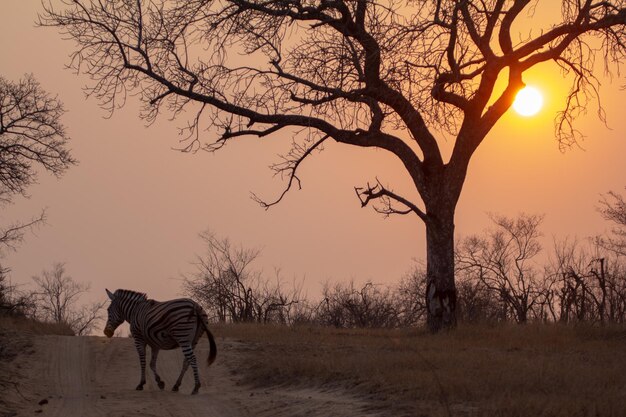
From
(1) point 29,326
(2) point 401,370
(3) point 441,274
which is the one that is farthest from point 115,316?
(3) point 441,274

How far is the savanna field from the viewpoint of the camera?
12266 millimetres

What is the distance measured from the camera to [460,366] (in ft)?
49.3

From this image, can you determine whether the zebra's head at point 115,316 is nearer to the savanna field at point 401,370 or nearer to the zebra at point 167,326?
the zebra at point 167,326

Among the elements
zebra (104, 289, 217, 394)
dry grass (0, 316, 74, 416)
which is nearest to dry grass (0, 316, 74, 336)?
dry grass (0, 316, 74, 416)

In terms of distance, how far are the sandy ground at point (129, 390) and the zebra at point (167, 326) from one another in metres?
0.57

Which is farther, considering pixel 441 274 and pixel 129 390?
pixel 441 274

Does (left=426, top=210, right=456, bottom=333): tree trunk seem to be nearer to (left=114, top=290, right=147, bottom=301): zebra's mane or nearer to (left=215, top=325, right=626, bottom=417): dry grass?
(left=215, top=325, right=626, bottom=417): dry grass

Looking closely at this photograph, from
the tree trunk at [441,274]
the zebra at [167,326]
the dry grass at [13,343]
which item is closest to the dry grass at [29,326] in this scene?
the dry grass at [13,343]

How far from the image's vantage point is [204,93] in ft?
79.9

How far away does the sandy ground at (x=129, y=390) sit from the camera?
13.9m

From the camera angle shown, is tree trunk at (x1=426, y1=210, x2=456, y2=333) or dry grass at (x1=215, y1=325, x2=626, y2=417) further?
tree trunk at (x1=426, y1=210, x2=456, y2=333)

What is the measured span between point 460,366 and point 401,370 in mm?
890

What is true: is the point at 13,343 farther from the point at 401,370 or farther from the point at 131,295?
the point at 401,370

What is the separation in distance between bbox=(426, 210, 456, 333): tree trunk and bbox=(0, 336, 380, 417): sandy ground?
529 cm
